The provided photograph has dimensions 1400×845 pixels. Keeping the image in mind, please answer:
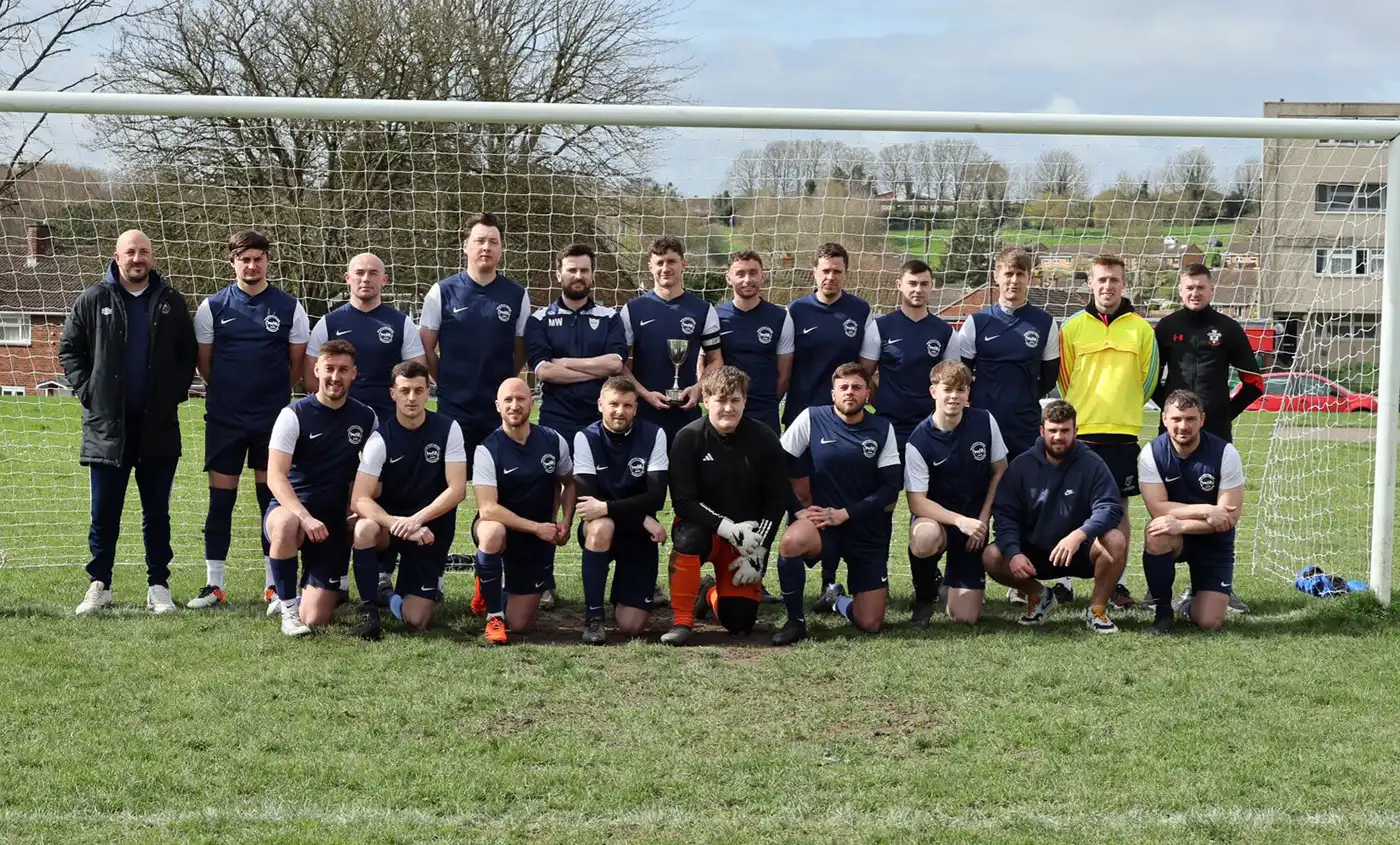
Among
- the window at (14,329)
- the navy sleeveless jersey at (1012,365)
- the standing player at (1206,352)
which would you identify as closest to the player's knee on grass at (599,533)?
the navy sleeveless jersey at (1012,365)

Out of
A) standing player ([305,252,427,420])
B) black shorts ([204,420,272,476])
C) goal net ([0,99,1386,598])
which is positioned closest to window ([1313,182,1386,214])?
goal net ([0,99,1386,598])

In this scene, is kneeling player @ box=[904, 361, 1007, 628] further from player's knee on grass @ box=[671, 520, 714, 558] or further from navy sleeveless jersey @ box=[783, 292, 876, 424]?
player's knee on grass @ box=[671, 520, 714, 558]

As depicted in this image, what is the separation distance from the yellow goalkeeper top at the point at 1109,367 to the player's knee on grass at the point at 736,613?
6.72 ft

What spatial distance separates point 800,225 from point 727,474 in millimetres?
2586

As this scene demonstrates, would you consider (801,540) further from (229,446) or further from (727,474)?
(229,446)

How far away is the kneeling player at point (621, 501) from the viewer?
5.95 m

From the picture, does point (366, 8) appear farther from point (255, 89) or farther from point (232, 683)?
point (232, 683)

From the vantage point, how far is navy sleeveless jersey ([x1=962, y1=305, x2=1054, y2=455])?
6.64 metres

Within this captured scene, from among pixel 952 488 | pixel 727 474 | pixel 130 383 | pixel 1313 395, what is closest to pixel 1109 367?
pixel 952 488

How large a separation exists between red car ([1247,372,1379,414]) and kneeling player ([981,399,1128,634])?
2.16 metres

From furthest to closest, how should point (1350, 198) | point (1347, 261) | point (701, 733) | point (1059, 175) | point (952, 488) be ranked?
point (1059, 175) → point (1347, 261) → point (1350, 198) → point (952, 488) → point (701, 733)

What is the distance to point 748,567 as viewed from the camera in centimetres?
598

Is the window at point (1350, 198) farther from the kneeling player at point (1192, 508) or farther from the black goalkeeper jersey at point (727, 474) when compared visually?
the black goalkeeper jersey at point (727, 474)

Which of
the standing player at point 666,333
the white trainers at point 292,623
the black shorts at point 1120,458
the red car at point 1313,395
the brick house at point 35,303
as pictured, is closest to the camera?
the white trainers at point 292,623
